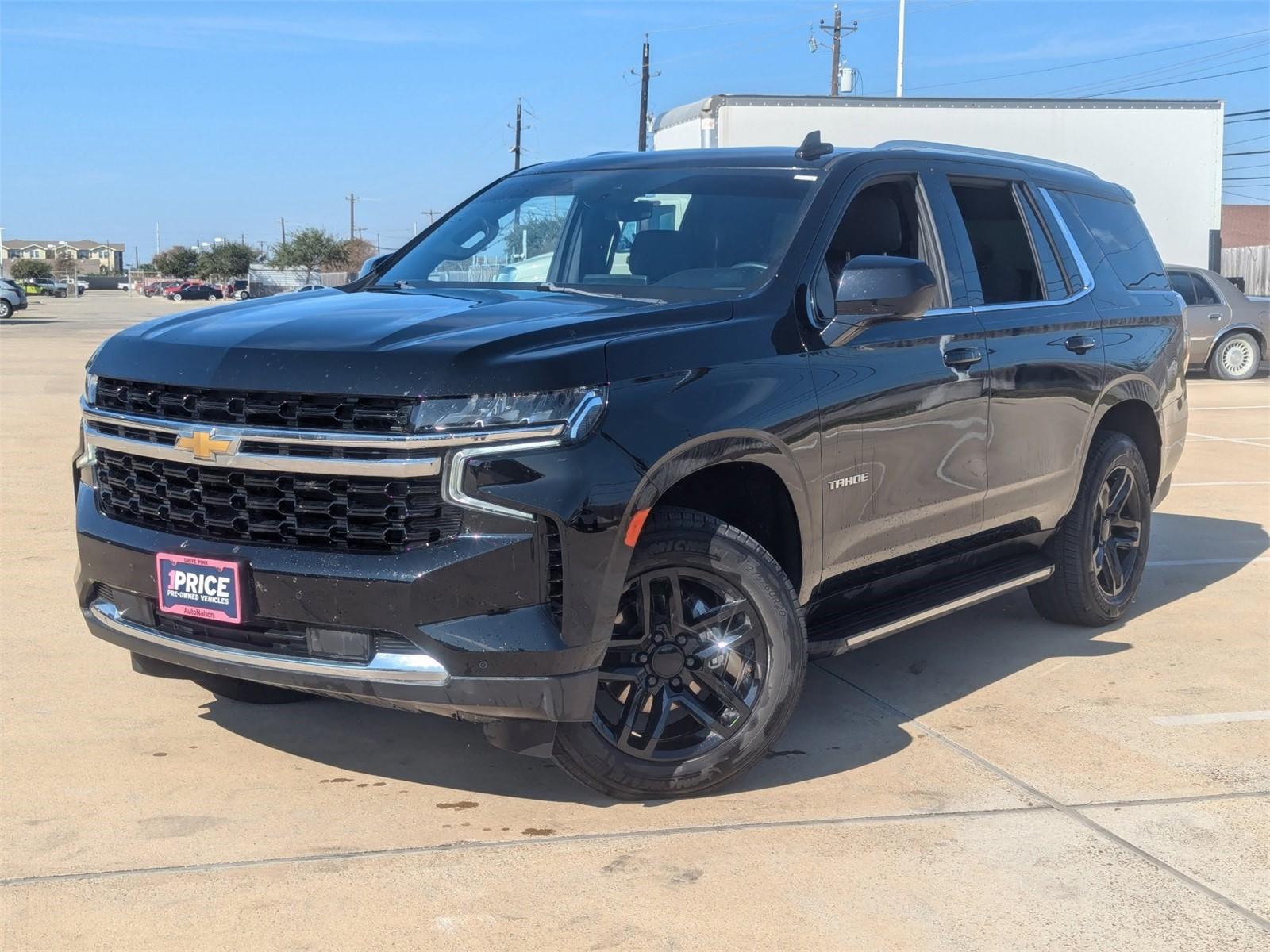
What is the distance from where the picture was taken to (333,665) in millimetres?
3723

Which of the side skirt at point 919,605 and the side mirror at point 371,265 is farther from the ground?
the side mirror at point 371,265

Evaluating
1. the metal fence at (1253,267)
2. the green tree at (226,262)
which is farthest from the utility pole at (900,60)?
the green tree at (226,262)

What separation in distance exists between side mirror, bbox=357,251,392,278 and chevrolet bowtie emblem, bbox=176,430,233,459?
5.84ft

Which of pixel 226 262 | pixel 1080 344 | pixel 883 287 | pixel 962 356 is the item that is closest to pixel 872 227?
pixel 962 356

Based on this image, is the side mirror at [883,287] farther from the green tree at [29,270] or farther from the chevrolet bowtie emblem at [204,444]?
the green tree at [29,270]

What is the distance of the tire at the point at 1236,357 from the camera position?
67.8 ft

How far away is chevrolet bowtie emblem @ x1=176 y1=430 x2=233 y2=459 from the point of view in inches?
149

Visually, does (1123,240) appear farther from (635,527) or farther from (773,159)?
(635,527)

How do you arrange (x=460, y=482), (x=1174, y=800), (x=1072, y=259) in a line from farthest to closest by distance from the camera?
(x=1072, y=259) → (x=1174, y=800) → (x=460, y=482)

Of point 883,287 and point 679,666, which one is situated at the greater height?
point 883,287

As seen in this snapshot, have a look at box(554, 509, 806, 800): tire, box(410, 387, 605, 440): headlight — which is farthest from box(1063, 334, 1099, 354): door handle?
box(410, 387, 605, 440): headlight

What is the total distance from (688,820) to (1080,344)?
2.98 meters

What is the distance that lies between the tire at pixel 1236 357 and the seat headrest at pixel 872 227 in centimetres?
1717

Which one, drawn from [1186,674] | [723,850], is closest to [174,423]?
[723,850]
